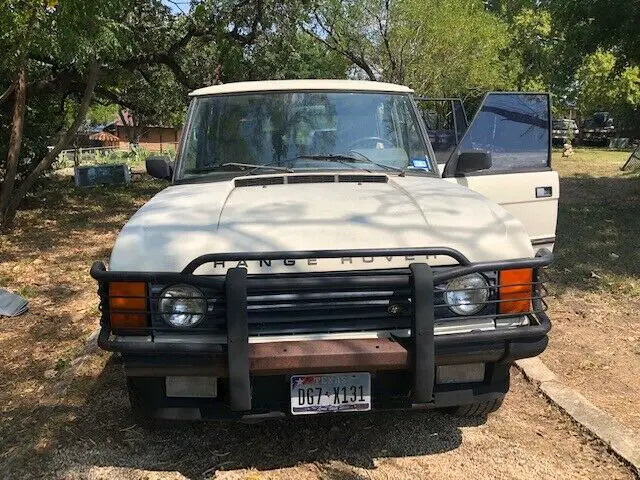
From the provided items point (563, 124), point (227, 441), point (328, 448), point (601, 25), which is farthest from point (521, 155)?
point (563, 124)

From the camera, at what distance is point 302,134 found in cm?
421

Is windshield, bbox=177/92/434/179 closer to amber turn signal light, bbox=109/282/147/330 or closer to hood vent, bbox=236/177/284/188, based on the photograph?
hood vent, bbox=236/177/284/188

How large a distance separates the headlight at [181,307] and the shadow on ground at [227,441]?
2.91ft

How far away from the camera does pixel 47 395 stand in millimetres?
4273

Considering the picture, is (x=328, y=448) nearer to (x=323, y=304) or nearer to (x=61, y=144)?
(x=323, y=304)

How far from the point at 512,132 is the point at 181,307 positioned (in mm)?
3459

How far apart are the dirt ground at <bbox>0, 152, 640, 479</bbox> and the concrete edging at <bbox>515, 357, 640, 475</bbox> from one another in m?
0.07

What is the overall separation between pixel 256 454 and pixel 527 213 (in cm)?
285

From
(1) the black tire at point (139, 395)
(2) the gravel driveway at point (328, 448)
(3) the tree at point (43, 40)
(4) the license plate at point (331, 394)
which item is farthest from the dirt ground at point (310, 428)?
(3) the tree at point (43, 40)

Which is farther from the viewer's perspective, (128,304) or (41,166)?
(41,166)

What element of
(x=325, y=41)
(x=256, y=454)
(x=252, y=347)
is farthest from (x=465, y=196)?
(x=325, y=41)

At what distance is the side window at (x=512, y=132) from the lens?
527cm

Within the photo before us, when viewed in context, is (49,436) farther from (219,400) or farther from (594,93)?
(594,93)

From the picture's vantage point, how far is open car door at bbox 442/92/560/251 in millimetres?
4996
